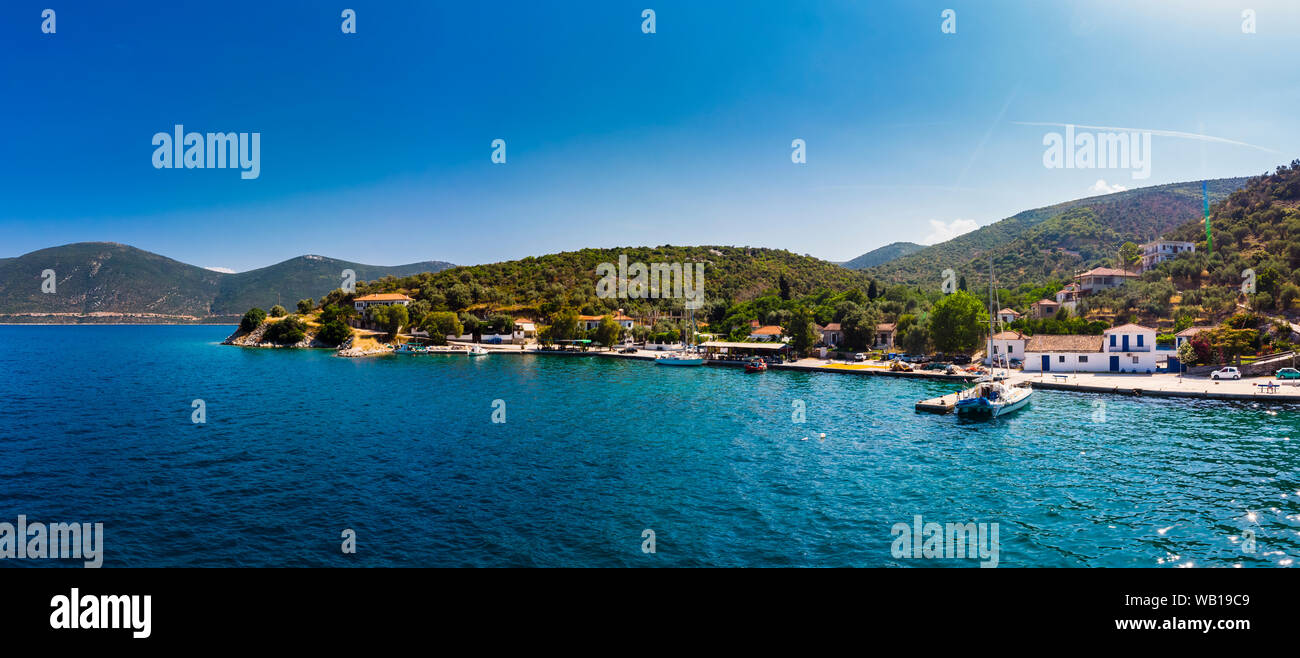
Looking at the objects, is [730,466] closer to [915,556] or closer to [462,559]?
[915,556]

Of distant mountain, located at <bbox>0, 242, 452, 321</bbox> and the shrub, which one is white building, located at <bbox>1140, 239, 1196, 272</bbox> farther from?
distant mountain, located at <bbox>0, 242, 452, 321</bbox>

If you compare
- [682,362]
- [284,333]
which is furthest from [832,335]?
[284,333]

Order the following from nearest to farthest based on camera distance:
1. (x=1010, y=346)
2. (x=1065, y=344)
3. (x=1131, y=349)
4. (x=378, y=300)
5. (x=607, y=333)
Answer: (x=1131, y=349) → (x=1065, y=344) → (x=1010, y=346) → (x=607, y=333) → (x=378, y=300)

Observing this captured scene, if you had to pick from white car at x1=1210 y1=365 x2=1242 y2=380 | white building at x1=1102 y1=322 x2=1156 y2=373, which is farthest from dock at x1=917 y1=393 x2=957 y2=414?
white car at x1=1210 y1=365 x2=1242 y2=380

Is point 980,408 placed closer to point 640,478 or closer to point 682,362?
point 640,478
